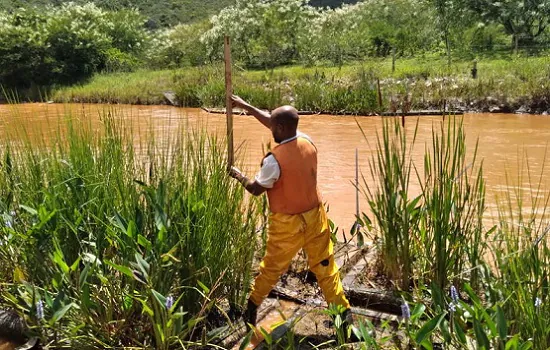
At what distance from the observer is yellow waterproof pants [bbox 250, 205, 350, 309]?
2.79m

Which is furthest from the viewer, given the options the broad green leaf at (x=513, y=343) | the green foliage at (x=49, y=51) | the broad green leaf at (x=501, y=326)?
the green foliage at (x=49, y=51)

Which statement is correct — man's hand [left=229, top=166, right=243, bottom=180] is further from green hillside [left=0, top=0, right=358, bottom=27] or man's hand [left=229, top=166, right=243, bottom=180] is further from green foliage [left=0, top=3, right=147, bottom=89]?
green hillside [left=0, top=0, right=358, bottom=27]

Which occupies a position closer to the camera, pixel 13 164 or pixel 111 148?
pixel 111 148

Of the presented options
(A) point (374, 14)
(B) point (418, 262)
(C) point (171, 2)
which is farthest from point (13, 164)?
(C) point (171, 2)

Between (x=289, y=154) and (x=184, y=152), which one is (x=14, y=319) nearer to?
(x=184, y=152)

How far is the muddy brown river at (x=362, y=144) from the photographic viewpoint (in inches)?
248

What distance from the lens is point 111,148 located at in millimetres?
3023

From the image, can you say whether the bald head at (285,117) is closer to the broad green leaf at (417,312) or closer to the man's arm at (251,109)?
the man's arm at (251,109)

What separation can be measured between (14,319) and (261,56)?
905 inches

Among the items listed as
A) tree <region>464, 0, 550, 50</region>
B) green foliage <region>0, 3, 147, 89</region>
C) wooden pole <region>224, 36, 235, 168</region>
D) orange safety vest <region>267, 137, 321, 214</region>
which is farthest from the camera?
green foliage <region>0, 3, 147, 89</region>

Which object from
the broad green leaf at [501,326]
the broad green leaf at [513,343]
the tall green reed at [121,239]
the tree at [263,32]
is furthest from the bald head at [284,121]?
the tree at [263,32]

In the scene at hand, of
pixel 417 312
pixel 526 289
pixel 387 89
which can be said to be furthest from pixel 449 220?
pixel 387 89

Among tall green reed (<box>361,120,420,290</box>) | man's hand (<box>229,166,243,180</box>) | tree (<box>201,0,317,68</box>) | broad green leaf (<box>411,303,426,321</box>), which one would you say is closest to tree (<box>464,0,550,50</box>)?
tree (<box>201,0,317,68</box>)

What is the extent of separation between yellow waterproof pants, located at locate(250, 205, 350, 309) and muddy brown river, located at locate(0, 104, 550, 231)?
92cm
